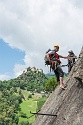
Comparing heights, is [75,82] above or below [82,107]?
above

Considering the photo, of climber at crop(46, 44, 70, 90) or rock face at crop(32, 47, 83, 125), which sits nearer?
rock face at crop(32, 47, 83, 125)

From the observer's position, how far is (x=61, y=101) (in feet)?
58.0

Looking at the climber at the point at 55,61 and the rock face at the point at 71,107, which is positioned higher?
the climber at the point at 55,61

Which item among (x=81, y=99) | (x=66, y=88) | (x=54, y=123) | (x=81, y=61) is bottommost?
(x=54, y=123)

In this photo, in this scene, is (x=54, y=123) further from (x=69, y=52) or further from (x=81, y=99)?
(x=69, y=52)

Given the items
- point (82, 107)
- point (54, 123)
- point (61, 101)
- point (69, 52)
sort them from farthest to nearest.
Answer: point (69, 52), point (61, 101), point (54, 123), point (82, 107)

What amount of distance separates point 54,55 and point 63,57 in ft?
4.60

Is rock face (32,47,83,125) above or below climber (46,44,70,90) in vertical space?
below

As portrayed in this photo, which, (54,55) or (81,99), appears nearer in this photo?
(81,99)

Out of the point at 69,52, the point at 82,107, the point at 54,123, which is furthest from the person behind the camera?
the point at 69,52

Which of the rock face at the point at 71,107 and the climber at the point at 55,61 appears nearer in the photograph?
the rock face at the point at 71,107

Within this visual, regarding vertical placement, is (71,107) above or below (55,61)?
below

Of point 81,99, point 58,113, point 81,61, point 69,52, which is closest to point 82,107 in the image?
point 81,99

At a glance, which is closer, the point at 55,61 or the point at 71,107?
the point at 71,107
